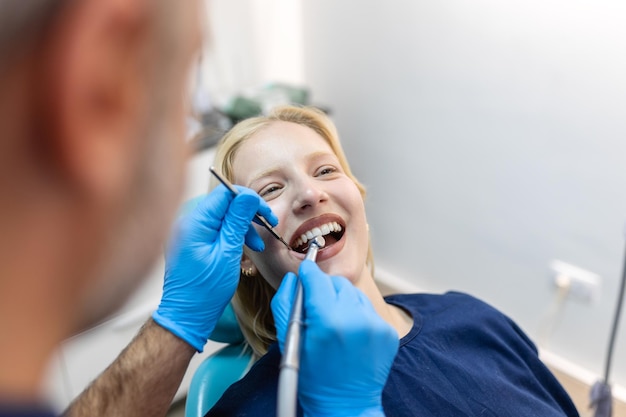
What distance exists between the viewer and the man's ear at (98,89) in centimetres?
32

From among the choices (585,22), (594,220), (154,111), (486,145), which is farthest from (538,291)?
(154,111)

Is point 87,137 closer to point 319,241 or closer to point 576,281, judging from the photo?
point 319,241

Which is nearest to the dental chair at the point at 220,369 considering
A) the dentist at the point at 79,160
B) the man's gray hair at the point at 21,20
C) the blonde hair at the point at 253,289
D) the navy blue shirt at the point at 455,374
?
the blonde hair at the point at 253,289

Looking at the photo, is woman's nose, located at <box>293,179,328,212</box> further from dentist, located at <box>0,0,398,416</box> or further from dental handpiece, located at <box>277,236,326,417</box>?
dentist, located at <box>0,0,398,416</box>

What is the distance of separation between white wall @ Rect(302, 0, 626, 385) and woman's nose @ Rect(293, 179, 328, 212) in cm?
118

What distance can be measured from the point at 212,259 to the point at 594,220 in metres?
1.49

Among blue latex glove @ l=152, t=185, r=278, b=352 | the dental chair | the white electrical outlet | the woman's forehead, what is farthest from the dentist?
the white electrical outlet

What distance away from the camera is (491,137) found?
2.19 meters

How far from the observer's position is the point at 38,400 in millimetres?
368

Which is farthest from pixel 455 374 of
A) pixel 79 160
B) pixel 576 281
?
pixel 576 281

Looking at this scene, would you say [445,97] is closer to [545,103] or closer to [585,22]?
[545,103]

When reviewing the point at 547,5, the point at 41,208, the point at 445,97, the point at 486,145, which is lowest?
the point at 486,145

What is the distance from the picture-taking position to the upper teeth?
3.88ft

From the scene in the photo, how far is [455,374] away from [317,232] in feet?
1.34
